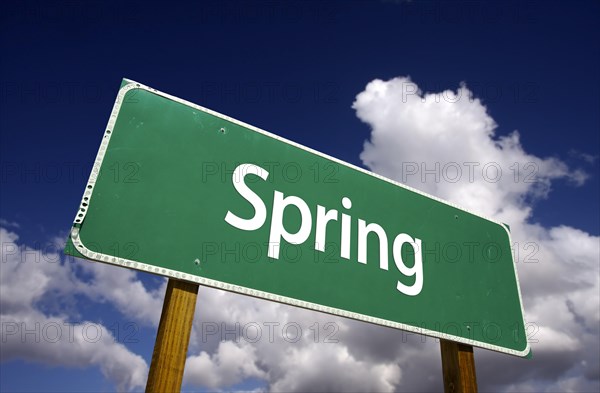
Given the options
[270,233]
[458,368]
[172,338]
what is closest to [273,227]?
[270,233]

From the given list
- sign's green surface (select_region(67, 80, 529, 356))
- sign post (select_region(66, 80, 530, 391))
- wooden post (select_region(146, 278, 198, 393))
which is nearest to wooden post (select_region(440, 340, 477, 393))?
sign post (select_region(66, 80, 530, 391))

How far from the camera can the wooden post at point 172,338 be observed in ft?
6.60

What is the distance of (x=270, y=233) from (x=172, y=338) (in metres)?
0.82

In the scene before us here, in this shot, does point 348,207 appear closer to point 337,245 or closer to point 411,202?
point 337,245

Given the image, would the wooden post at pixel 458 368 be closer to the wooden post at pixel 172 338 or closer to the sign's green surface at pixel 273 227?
the sign's green surface at pixel 273 227

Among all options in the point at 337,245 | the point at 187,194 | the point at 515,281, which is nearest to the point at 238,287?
the point at 187,194

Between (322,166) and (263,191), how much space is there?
62 cm

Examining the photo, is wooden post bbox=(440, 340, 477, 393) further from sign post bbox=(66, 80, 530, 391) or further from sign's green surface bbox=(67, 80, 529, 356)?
sign's green surface bbox=(67, 80, 529, 356)

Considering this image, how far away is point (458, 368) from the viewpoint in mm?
3213

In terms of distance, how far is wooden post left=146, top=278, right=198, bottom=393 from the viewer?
2.01 meters

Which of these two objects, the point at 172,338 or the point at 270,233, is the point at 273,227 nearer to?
the point at 270,233

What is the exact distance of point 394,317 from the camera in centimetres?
287

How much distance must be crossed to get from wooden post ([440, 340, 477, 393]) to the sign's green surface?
0.40ft

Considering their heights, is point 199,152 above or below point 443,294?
above
